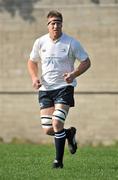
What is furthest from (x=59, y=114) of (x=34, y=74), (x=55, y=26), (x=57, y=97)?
(x=55, y=26)

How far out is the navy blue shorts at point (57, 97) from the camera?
10117mm

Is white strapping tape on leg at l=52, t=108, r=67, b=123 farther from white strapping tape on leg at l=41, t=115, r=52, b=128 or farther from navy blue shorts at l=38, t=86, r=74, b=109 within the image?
white strapping tape on leg at l=41, t=115, r=52, b=128

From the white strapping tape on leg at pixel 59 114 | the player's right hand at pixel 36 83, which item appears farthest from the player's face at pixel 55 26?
the white strapping tape on leg at pixel 59 114

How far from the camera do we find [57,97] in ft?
33.4

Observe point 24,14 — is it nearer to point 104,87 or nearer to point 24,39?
point 24,39

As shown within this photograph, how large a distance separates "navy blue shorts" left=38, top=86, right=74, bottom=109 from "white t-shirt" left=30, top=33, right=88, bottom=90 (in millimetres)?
65

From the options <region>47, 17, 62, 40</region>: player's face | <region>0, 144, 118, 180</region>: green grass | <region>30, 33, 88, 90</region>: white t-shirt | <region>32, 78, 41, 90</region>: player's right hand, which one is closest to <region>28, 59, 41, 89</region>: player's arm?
<region>32, 78, 41, 90</region>: player's right hand

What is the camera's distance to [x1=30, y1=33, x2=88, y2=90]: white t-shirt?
1017 cm

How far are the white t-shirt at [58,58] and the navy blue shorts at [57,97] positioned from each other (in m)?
0.06

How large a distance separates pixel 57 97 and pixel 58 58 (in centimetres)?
53

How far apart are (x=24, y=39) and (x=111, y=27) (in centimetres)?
283

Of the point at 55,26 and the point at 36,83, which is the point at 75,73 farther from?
A: the point at 55,26

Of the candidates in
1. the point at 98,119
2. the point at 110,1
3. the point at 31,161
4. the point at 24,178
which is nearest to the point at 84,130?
the point at 98,119

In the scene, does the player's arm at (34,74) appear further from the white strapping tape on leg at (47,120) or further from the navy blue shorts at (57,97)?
the white strapping tape on leg at (47,120)
